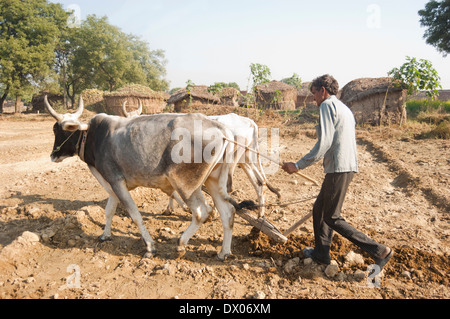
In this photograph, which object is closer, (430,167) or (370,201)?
(370,201)

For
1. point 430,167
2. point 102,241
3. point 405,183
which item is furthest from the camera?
point 430,167

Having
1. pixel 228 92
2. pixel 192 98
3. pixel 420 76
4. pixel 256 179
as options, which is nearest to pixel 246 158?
pixel 256 179

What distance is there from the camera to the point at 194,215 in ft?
12.6

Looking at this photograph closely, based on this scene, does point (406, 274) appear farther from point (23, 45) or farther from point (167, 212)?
point (23, 45)

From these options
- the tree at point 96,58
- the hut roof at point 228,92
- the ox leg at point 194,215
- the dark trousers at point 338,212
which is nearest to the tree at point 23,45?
the tree at point 96,58

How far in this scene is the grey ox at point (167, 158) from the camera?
3.67 m

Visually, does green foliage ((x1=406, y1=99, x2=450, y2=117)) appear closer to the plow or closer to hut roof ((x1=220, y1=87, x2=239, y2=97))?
hut roof ((x1=220, y1=87, x2=239, y2=97))

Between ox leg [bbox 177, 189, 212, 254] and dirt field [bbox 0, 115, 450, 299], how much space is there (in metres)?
0.21
